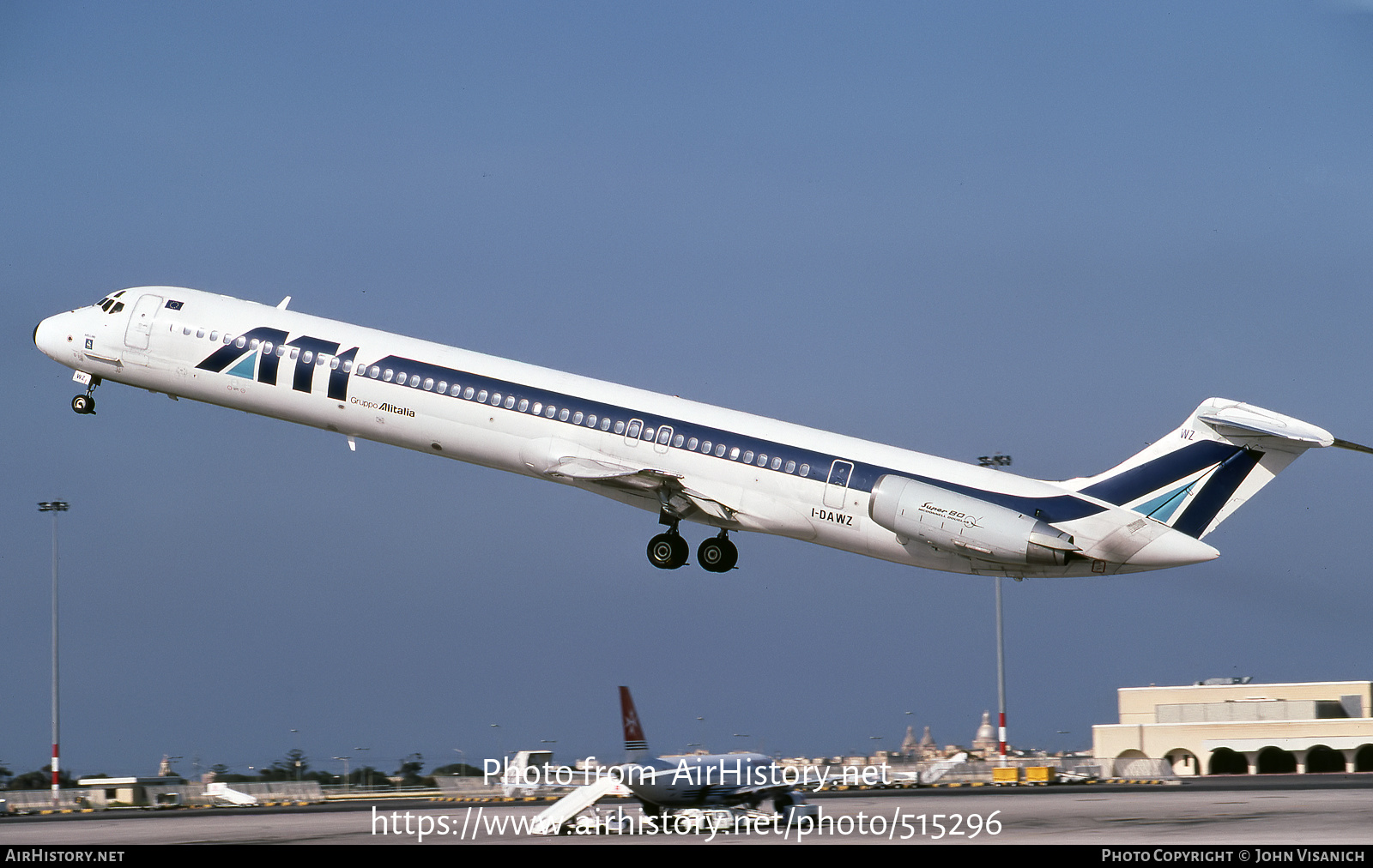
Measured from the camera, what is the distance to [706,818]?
1303 inches

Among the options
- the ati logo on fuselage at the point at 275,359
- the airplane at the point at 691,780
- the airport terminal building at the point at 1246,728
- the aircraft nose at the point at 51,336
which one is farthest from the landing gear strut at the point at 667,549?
the airport terminal building at the point at 1246,728

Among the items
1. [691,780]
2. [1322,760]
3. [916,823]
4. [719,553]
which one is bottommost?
[1322,760]

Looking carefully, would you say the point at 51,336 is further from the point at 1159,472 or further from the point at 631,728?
the point at 1159,472

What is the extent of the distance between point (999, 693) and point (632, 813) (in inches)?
973

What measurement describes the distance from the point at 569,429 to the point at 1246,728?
151 feet

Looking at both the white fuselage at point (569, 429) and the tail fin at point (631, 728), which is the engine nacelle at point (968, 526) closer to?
the white fuselage at point (569, 429)

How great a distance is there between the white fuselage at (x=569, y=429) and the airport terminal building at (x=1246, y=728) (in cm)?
4134

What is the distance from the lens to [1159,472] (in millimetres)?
32406

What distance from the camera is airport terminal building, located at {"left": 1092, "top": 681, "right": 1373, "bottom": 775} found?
68.8 meters

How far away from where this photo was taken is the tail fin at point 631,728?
110 ft

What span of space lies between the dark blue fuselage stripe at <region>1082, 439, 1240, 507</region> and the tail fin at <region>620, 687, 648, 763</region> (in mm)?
10301

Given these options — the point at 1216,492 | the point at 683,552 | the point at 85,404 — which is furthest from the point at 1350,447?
the point at 85,404

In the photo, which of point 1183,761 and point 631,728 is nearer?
point 631,728
